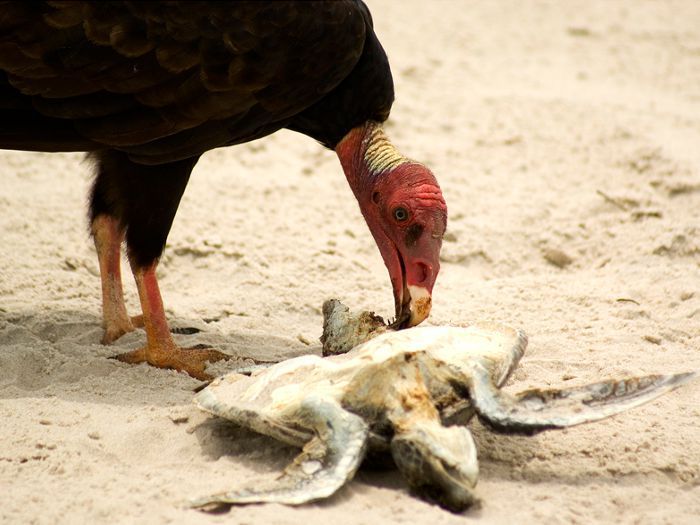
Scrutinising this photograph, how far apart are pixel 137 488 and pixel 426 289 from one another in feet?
4.26

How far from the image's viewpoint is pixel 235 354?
3.75 metres

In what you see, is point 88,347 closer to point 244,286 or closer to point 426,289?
point 244,286

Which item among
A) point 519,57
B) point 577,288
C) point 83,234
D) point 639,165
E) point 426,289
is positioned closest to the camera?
point 426,289

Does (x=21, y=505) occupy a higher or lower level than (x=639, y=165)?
higher

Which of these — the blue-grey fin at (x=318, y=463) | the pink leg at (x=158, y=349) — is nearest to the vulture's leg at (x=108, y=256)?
the pink leg at (x=158, y=349)

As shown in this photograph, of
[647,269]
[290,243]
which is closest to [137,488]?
[290,243]

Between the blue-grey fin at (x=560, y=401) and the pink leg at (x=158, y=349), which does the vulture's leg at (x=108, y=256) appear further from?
the blue-grey fin at (x=560, y=401)

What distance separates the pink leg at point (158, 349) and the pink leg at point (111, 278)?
0.28 m

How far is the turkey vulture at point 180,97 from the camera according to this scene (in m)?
3.27

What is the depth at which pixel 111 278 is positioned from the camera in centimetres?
405

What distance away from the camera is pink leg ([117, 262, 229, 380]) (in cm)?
362

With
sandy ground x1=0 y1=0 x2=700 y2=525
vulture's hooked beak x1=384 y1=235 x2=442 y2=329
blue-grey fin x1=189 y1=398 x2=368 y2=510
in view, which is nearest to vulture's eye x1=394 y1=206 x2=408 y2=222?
vulture's hooked beak x1=384 y1=235 x2=442 y2=329

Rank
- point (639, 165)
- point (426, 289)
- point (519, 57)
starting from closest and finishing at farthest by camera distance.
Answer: point (426, 289) → point (639, 165) → point (519, 57)

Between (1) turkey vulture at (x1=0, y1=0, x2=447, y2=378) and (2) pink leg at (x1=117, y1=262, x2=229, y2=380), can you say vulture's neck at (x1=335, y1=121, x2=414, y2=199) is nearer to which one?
(1) turkey vulture at (x1=0, y1=0, x2=447, y2=378)
